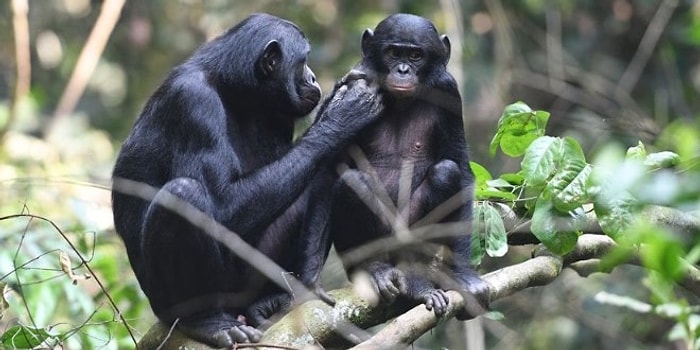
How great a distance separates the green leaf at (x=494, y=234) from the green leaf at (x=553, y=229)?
0.32m

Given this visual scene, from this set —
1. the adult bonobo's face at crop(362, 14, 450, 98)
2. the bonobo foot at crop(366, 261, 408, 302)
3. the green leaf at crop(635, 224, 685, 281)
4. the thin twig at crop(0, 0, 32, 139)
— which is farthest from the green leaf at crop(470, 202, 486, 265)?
the thin twig at crop(0, 0, 32, 139)

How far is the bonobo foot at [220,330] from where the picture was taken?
4.86 meters

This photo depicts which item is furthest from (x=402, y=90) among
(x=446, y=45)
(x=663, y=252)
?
(x=663, y=252)

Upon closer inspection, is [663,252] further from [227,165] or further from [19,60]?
[19,60]

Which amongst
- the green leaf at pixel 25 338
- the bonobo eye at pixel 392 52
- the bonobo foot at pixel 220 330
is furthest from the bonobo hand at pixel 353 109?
the green leaf at pixel 25 338

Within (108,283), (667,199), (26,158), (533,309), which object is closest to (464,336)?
(533,309)

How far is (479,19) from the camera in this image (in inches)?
460

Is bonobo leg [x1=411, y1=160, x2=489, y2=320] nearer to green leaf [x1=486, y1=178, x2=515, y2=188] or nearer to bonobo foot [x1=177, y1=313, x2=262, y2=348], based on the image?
green leaf [x1=486, y1=178, x2=515, y2=188]

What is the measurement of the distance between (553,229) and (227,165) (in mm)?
1709

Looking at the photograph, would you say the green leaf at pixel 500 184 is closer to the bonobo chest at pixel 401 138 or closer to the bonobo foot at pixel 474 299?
the bonobo chest at pixel 401 138

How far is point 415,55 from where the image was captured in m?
5.36

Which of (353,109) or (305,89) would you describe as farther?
(305,89)

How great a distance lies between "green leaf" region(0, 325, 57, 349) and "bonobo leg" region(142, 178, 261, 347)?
2.00ft

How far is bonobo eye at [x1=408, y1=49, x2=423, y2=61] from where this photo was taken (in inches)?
210
